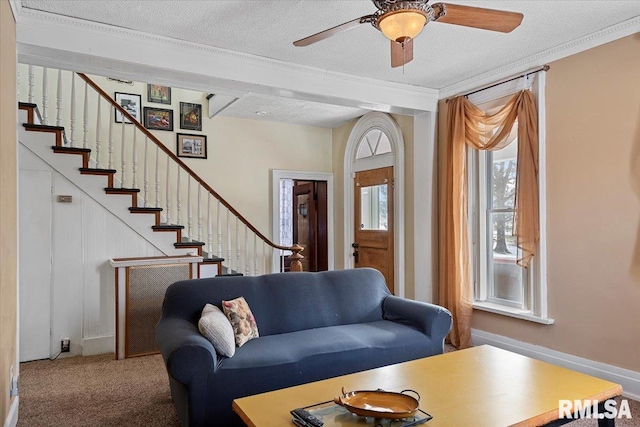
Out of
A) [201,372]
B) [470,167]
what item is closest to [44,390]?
[201,372]

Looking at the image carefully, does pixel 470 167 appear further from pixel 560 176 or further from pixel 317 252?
pixel 317 252

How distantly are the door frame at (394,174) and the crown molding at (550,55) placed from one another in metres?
0.85

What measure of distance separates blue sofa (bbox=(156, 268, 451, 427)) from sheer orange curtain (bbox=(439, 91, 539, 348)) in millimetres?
1003

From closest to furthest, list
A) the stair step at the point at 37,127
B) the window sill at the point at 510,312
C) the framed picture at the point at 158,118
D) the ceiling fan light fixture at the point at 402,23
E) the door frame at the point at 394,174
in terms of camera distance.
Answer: the ceiling fan light fixture at the point at 402,23 → the window sill at the point at 510,312 → the stair step at the point at 37,127 → the door frame at the point at 394,174 → the framed picture at the point at 158,118

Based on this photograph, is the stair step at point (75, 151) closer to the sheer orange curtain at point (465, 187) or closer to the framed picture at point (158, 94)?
the framed picture at point (158, 94)

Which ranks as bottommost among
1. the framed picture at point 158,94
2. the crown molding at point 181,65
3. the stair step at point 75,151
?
the stair step at point 75,151

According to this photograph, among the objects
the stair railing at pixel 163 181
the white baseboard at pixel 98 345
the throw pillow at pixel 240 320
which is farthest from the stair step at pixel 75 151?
the throw pillow at pixel 240 320

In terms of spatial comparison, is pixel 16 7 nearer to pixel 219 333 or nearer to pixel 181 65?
pixel 181 65

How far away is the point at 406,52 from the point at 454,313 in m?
2.70

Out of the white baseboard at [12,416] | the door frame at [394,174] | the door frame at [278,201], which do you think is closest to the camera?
the white baseboard at [12,416]

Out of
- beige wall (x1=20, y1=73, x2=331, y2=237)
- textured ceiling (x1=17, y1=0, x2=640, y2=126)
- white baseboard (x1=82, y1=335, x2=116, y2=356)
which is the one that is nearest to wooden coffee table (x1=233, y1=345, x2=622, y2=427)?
textured ceiling (x1=17, y1=0, x2=640, y2=126)

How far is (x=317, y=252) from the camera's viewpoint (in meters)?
6.62

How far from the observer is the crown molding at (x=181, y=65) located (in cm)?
296

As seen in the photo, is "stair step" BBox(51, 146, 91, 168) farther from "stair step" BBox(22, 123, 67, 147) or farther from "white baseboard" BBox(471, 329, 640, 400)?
"white baseboard" BBox(471, 329, 640, 400)
